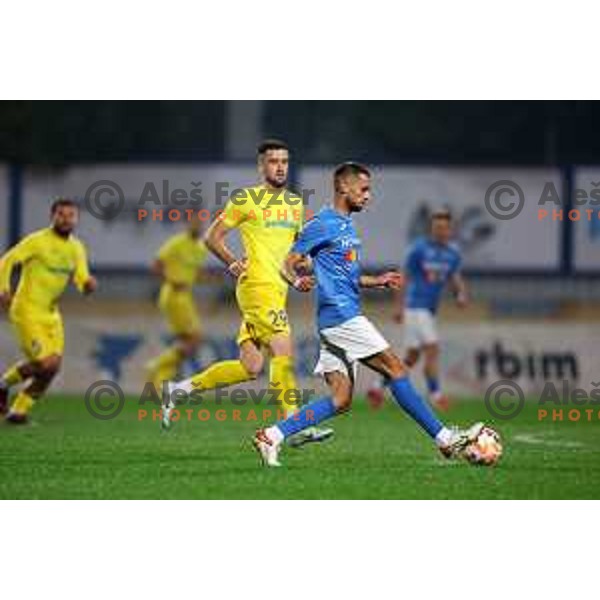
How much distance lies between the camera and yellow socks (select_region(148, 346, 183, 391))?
2028 centimetres

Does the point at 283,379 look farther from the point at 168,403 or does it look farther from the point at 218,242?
the point at 168,403

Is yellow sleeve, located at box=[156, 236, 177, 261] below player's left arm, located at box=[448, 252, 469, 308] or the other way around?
the other way around

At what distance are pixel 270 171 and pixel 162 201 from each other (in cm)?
971

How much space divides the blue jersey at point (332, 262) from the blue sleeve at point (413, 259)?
24.7 ft

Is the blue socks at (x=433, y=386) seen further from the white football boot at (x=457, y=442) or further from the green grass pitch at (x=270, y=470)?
the white football boot at (x=457, y=442)

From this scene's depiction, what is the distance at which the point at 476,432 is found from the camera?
1184cm

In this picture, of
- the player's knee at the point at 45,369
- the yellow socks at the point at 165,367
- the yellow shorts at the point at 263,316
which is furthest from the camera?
the yellow socks at the point at 165,367

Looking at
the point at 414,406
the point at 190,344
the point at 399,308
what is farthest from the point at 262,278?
the point at 190,344

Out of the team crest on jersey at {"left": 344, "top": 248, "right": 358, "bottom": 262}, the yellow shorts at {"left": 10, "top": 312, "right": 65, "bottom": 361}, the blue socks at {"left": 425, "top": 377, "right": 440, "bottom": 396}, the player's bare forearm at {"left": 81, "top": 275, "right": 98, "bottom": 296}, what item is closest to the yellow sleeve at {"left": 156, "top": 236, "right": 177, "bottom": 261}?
the blue socks at {"left": 425, "top": 377, "right": 440, "bottom": 396}

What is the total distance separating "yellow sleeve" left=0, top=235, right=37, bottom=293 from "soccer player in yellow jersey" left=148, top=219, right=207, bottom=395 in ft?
13.8

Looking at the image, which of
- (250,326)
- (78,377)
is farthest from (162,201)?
(250,326)

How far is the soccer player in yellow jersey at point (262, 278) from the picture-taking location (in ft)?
42.9

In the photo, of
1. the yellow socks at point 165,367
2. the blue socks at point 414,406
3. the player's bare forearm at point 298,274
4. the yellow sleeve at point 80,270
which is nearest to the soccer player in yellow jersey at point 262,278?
the player's bare forearm at point 298,274

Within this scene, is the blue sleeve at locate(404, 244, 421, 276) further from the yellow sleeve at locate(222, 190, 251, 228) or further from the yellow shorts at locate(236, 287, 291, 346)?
the yellow shorts at locate(236, 287, 291, 346)
